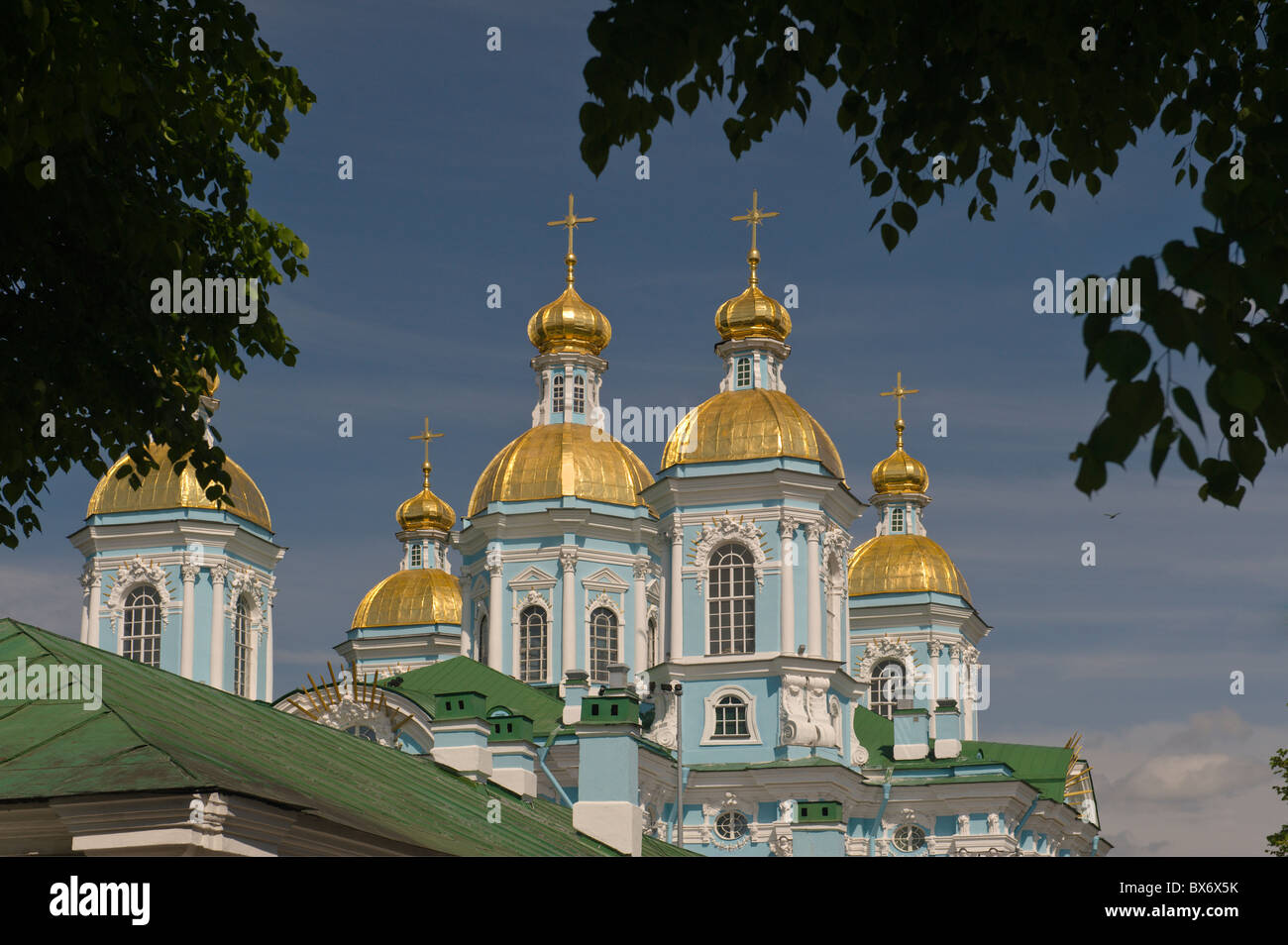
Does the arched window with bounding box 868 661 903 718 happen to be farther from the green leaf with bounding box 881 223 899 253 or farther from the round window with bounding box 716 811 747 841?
the green leaf with bounding box 881 223 899 253

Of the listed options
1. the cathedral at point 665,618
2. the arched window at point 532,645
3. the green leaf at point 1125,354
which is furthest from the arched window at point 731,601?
the green leaf at point 1125,354

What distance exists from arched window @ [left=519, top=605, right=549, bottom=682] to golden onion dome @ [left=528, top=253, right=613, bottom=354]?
7.43m

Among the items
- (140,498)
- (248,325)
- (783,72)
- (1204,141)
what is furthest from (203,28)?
(140,498)

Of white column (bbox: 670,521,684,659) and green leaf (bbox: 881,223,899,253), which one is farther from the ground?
white column (bbox: 670,521,684,659)

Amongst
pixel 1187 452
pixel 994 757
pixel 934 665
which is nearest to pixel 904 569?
pixel 934 665

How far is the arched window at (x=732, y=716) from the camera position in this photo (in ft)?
139

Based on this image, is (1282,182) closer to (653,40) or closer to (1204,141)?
(1204,141)

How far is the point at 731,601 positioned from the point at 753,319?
24.0ft

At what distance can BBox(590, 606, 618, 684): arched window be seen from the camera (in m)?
47.8

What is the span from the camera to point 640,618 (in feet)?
159

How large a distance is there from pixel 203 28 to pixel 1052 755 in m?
46.5

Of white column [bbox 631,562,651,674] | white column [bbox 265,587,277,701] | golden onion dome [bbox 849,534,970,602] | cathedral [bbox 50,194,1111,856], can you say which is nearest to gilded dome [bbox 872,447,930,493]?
golden onion dome [bbox 849,534,970,602]

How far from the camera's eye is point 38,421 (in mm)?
11617

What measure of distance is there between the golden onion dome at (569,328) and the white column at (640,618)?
6.39m
